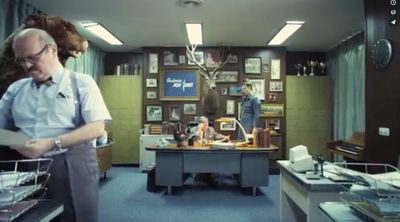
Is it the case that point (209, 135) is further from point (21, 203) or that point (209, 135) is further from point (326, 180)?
point (21, 203)

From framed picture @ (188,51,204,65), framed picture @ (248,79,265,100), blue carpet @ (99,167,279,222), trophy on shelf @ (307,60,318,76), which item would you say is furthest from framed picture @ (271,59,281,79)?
blue carpet @ (99,167,279,222)

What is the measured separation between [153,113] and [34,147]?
6199 mm

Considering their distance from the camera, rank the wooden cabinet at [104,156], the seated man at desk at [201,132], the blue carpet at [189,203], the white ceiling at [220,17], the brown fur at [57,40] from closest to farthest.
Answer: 1. the brown fur at [57,40]
2. the blue carpet at [189,203]
3. the white ceiling at [220,17]
4. the seated man at desk at [201,132]
5. the wooden cabinet at [104,156]

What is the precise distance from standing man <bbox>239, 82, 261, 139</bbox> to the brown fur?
4.29m

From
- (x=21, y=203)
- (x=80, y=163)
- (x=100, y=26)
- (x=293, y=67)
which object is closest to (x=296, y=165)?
(x=80, y=163)

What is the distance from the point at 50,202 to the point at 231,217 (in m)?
2.97

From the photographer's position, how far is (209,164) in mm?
4848

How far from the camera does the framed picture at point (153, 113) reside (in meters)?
7.28

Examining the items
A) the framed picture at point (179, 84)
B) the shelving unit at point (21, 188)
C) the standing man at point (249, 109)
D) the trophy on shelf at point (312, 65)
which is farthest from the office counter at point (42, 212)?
the trophy on shelf at point (312, 65)

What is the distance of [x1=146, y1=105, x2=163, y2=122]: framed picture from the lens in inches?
287

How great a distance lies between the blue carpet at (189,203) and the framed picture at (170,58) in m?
2.57

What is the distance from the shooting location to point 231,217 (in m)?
3.88

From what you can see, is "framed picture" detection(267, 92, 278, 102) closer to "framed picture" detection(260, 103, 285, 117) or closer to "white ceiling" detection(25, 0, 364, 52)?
"framed picture" detection(260, 103, 285, 117)

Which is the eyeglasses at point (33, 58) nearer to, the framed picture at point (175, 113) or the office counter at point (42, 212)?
the office counter at point (42, 212)
